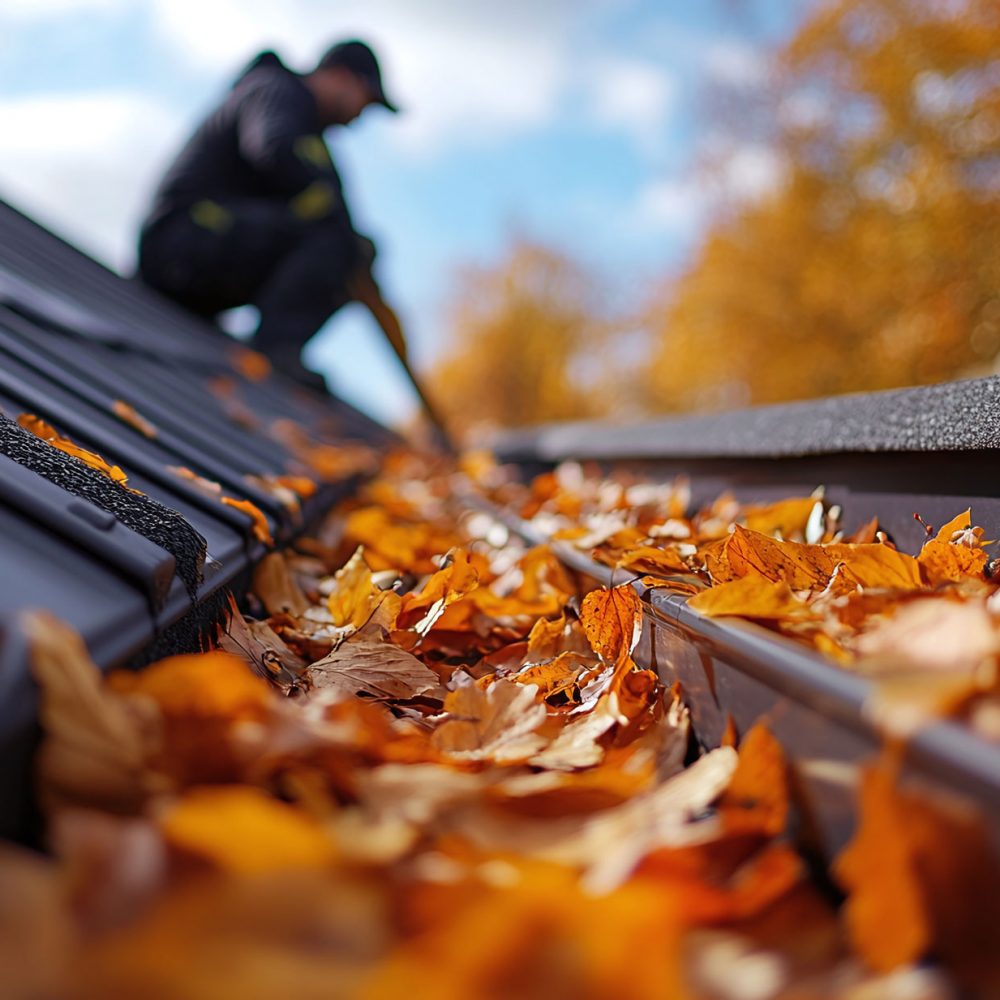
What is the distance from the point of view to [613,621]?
3.54ft

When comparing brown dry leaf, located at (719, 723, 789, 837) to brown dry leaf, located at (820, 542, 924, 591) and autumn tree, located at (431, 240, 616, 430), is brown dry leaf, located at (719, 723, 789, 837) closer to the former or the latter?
brown dry leaf, located at (820, 542, 924, 591)

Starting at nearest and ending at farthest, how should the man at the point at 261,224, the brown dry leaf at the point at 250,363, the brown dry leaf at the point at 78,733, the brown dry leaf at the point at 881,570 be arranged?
the brown dry leaf at the point at 78,733 → the brown dry leaf at the point at 881,570 → the brown dry leaf at the point at 250,363 → the man at the point at 261,224

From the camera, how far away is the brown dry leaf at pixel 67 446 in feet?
3.50

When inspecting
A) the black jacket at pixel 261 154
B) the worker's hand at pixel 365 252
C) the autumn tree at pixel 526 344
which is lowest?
the autumn tree at pixel 526 344

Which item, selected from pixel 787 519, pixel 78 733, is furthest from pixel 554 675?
pixel 787 519

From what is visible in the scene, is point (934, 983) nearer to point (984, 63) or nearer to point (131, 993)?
point (131, 993)

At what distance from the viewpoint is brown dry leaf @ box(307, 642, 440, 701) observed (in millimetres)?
1021

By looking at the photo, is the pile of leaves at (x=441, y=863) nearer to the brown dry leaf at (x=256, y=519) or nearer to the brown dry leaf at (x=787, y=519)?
the brown dry leaf at (x=256, y=519)

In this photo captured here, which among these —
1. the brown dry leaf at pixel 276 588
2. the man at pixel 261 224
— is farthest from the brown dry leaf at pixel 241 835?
the man at pixel 261 224

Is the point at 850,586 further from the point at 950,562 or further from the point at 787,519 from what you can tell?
the point at 787,519

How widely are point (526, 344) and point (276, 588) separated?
32.9m

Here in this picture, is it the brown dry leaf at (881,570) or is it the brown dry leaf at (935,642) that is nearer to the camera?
the brown dry leaf at (935,642)

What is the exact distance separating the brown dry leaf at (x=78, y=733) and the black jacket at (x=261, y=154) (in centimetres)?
522

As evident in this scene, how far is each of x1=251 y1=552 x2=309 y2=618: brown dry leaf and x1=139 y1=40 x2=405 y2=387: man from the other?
4.40 m
